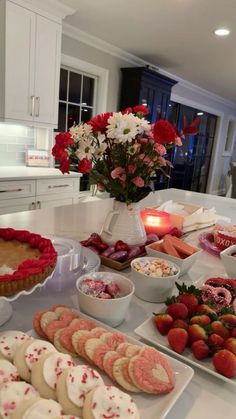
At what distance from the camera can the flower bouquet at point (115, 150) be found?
1.01 meters

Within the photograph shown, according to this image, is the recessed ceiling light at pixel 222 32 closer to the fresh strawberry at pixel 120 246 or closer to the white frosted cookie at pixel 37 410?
the fresh strawberry at pixel 120 246

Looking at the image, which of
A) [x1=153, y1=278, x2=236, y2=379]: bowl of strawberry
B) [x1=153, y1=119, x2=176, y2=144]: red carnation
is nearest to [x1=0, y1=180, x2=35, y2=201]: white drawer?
[x1=153, y1=119, x2=176, y2=144]: red carnation

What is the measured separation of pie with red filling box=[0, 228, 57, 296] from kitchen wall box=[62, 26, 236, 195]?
325 centimetres

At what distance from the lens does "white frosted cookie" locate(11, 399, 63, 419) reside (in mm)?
425

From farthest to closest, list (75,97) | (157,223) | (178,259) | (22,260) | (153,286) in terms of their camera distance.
→ 1. (75,97)
2. (157,223)
3. (178,259)
4. (153,286)
5. (22,260)

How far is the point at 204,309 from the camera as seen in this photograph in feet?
2.34

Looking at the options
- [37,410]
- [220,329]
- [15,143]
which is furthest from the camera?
[15,143]

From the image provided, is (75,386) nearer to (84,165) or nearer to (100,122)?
(84,165)

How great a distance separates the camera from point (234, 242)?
1264mm

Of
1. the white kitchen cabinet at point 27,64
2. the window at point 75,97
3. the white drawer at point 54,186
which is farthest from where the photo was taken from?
the window at point 75,97

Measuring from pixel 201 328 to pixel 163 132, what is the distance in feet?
1.90

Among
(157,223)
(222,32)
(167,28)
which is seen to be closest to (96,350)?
(157,223)

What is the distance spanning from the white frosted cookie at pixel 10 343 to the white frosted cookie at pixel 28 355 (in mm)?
16

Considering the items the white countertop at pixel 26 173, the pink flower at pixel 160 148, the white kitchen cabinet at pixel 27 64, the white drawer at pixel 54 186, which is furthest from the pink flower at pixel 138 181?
the white kitchen cabinet at pixel 27 64
